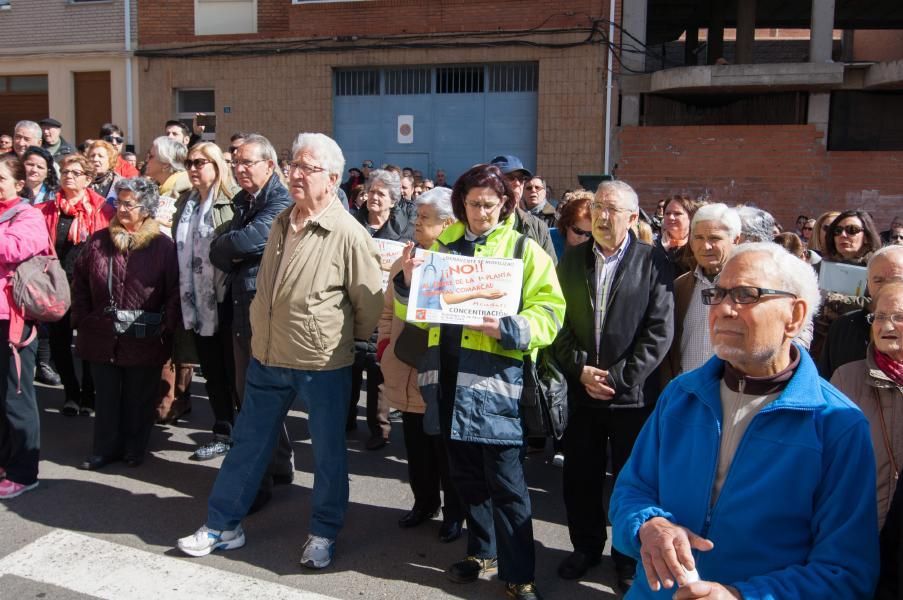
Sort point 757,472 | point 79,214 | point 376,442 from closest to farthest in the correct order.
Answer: point 757,472 < point 376,442 < point 79,214

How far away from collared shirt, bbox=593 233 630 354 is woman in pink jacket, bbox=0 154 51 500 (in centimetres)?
331

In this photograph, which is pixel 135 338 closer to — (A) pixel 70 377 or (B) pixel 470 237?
(A) pixel 70 377

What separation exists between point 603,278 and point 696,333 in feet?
1.91

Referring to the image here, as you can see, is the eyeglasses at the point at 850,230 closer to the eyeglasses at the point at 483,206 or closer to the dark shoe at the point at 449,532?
the eyeglasses at the point at 483,206

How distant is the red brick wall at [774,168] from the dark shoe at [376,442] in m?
9.49

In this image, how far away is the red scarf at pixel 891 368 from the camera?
279 cm

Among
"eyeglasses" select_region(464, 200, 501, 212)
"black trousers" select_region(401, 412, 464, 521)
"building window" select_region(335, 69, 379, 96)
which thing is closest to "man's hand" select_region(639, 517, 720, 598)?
"eyeglasses" select_region(464, 200, 501, 212)

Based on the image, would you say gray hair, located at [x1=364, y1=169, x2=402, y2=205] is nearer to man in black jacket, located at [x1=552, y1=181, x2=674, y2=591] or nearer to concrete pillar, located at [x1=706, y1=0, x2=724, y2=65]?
man in black jacket, located at [x1=552, y1=181, x2=674, y2=591]

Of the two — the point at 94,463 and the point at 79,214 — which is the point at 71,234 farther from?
the point at 94,463

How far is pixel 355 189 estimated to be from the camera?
487 inches

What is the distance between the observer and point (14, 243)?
182 inches

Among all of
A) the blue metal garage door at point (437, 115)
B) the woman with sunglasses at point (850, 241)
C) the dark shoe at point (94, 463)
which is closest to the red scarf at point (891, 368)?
the woman with sunglasses at point (850, 241)

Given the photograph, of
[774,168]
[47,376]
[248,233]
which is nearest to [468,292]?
[248,233]

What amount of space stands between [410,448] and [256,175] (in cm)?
189
